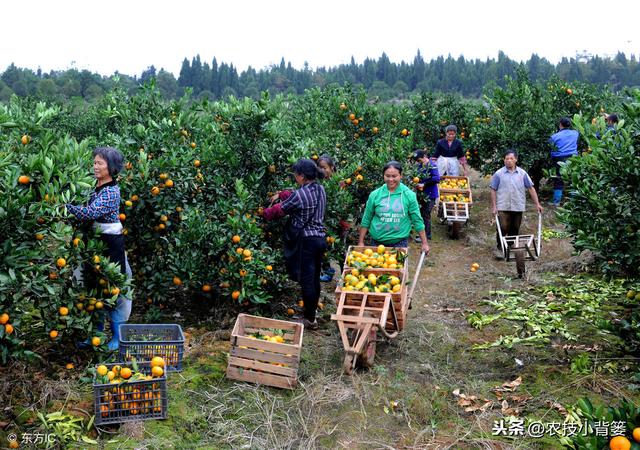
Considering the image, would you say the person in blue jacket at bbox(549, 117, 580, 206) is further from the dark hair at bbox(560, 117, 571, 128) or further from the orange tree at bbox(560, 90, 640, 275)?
the orange tree at bbox(560, 90, 640, 275)

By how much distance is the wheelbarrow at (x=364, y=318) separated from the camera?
17.8 feet

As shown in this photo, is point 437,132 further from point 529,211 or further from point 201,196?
point 201,196

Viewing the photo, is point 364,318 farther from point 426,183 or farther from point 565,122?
point 565,122

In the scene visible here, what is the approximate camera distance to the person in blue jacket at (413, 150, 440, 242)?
36.3 feet

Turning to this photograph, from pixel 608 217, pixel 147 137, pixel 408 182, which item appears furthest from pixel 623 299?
pixel 147 137

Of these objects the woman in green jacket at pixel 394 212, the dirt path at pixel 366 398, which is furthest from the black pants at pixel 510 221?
the woman in green jacket at pixel 394 212

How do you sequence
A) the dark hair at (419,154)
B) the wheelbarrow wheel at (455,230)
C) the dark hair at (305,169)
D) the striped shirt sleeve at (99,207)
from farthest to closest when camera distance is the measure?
the wheelbarrow wheel at (455,230), the dark hair at (419,154), the dark hair at (305,169), the striped shirt sleeve at (99,207)

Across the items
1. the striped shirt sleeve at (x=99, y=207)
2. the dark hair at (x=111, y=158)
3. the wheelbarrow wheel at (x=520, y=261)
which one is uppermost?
the dark hair at (x=111, y=158)

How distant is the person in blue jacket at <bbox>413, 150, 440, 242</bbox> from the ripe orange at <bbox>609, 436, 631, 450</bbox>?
327 inches

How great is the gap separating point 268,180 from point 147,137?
5.16 ft

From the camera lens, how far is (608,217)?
5191 millimetres

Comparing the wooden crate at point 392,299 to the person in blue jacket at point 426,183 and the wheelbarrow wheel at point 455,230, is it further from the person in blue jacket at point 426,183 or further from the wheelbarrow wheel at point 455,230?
the wheelbarrow wheel at point 455,230

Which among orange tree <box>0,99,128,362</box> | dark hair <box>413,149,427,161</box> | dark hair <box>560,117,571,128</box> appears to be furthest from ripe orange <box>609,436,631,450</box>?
dark hair <box>560,117,571,128</box>

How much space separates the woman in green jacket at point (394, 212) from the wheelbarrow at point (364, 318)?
844 mm
